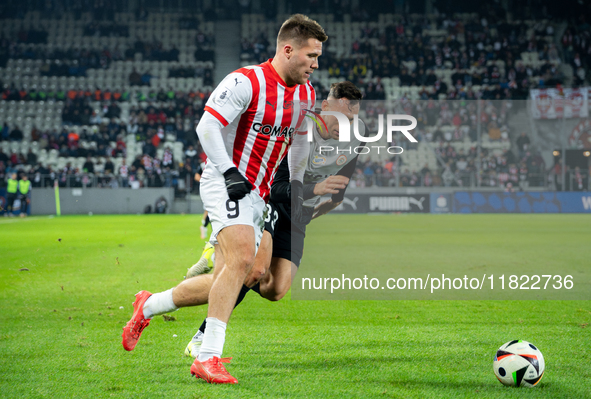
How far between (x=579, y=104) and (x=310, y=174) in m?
25.3

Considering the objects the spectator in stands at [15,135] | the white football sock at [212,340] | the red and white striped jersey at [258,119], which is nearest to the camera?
the white football sock at [212,340]

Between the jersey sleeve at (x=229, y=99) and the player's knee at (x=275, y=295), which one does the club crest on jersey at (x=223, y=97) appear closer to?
the jersey sleeve at (x=229, y=99)

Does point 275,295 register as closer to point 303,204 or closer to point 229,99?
point 303,204

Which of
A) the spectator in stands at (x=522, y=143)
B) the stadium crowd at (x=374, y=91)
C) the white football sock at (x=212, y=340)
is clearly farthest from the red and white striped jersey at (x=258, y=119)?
the spectator in stands at (x=522, y=143)

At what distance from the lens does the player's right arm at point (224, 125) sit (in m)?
3.54

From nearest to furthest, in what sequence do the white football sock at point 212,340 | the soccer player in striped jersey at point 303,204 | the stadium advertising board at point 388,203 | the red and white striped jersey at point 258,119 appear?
the white football sock at point 212,340, the red and white striped jersey at point 258,119, the soccer player in striped jersey at point 303,204, the stadium advertising board at point 388,203

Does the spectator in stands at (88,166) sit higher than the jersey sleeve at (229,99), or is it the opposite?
the jersey sleeve at (229,99)

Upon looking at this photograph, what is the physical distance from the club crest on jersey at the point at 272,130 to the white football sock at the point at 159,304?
1.29m

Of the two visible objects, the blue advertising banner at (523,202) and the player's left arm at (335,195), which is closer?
the player's left arm at (335,195)

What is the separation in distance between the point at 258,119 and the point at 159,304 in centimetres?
148

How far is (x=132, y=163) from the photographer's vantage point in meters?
26.8

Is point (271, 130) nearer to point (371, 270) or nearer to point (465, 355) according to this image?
point (465, 355)

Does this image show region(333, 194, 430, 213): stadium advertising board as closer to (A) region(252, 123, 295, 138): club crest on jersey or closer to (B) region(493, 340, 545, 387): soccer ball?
(A) region(252, 123, 295, 138): club crest on jersey

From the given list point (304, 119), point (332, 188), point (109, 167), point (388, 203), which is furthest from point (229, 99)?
point (109, 167)
